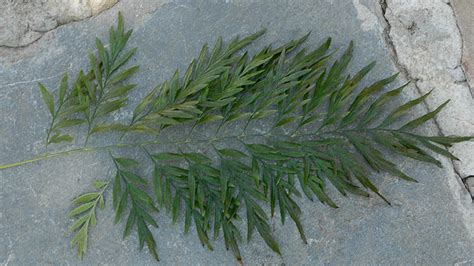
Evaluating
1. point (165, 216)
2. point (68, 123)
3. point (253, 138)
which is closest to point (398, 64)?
A: point (253, 138)

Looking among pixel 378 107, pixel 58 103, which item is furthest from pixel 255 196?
pixel 58 103

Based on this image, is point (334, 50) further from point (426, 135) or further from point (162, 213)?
point (162, 213)

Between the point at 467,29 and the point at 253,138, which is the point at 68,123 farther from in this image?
the point at 467,29

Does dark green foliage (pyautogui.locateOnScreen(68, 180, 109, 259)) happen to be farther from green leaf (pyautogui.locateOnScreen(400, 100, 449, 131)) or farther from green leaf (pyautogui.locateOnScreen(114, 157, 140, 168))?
green leaf (pyautogui.locateOnScreen(400, 100, 449, 131))

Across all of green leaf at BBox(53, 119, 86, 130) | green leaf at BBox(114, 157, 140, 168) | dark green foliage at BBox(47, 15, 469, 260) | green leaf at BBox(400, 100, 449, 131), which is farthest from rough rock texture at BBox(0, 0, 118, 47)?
green leaf at BBox(400, 100, 449, 131)

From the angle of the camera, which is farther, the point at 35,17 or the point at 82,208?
the point at 35,17

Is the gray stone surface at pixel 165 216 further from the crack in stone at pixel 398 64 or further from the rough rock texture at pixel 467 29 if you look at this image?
the rough rock texture at pixel 467 29
